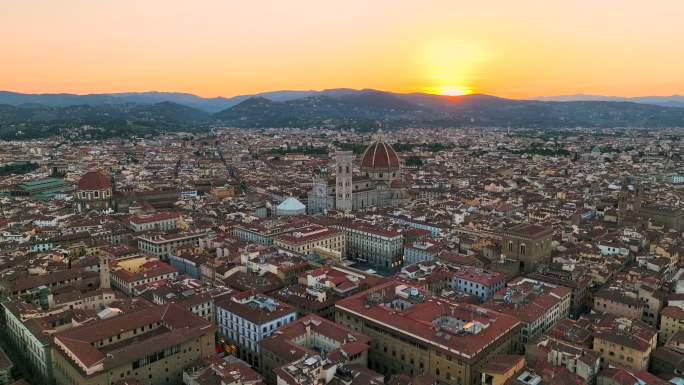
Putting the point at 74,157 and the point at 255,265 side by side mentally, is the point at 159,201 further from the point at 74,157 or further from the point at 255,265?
the point at 74,157

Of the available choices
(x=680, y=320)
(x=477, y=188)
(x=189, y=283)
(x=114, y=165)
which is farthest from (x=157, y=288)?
(x=114, y=165)

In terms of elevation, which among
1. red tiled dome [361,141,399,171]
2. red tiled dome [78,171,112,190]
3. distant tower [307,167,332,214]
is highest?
red tiled dome [361,141,399,171]

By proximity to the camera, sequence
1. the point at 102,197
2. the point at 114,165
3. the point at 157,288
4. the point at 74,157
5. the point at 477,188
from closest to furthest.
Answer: the point at 157,288
the point at 102,197
the point at 477,188
the point at 114,165
the point at 74,157

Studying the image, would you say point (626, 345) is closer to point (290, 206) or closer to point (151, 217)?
point (290, 206)

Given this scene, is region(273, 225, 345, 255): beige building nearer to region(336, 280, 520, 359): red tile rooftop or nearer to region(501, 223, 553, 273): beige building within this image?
region(336, 280, 520, 359): red tile rooftop

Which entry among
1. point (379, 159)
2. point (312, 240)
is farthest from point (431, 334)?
point (379, 159)

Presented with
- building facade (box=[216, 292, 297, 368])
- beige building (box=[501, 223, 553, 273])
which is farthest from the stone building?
beige building (box=[501, 223, 553, 273])

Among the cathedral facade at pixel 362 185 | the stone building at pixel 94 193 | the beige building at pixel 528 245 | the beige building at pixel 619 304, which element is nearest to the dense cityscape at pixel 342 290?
the beige building at pixel 619 304

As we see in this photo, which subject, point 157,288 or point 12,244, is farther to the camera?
point 12,244
